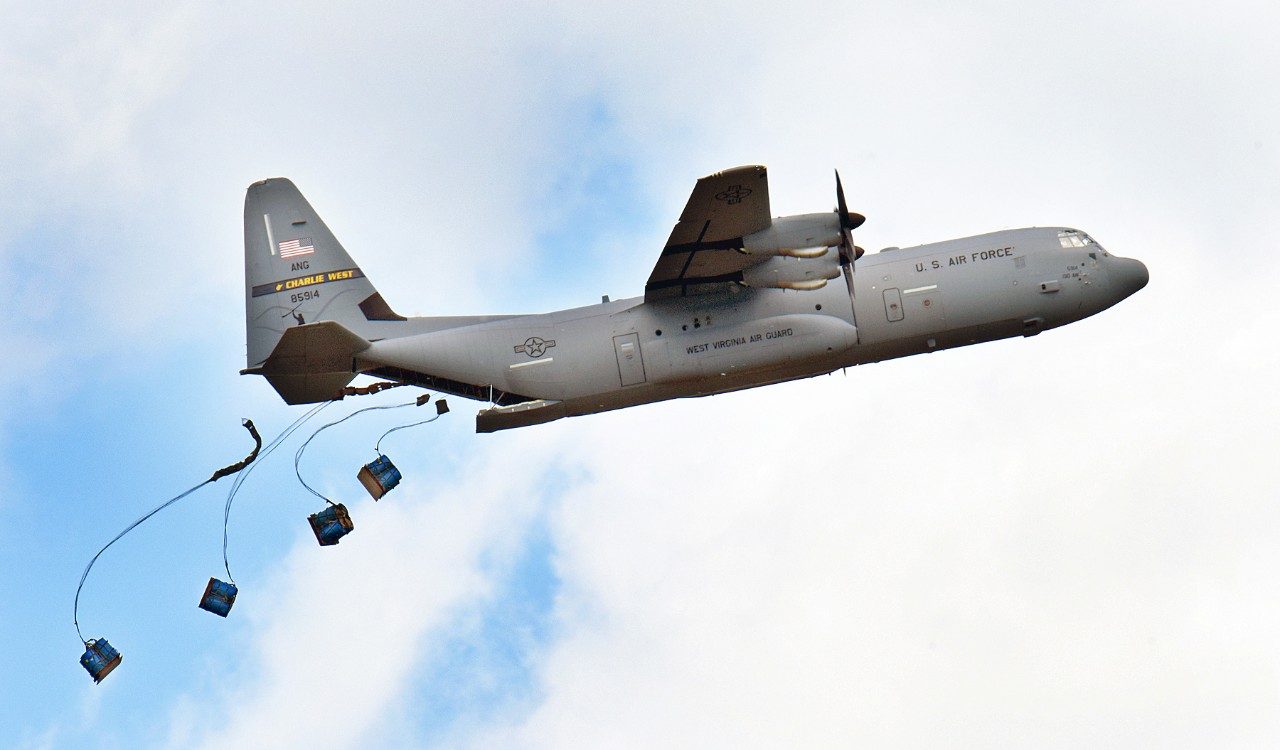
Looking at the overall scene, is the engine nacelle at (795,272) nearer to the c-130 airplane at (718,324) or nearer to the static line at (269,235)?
the c-130 airplane at (718,324)

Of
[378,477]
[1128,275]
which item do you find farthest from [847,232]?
[378,477]

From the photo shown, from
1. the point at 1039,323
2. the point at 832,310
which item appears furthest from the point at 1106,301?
the point at 832,310

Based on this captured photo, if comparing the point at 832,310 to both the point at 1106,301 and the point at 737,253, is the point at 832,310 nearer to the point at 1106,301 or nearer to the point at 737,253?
the point at 737,253

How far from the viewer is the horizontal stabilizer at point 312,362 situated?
1241 inches

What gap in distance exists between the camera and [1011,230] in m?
34.1

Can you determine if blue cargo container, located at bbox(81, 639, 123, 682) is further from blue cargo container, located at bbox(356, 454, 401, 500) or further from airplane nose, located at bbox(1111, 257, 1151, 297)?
airplane nose, located at bbox(1111, 257, 1151, 297)

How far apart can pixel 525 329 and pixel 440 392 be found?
259cm

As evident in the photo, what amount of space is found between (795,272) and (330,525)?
11571mm

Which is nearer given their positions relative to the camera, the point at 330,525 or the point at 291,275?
the point at 330,525

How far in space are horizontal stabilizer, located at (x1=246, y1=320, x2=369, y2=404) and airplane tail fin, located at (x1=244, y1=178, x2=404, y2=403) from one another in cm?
4

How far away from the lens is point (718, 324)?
105 feet

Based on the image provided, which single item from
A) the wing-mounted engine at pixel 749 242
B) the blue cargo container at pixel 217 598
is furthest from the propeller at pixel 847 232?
the blue cargo container at pixel 217 598

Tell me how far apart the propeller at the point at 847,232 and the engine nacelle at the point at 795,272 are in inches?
8.5

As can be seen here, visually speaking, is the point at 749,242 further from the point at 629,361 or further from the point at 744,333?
the point at 629,361
